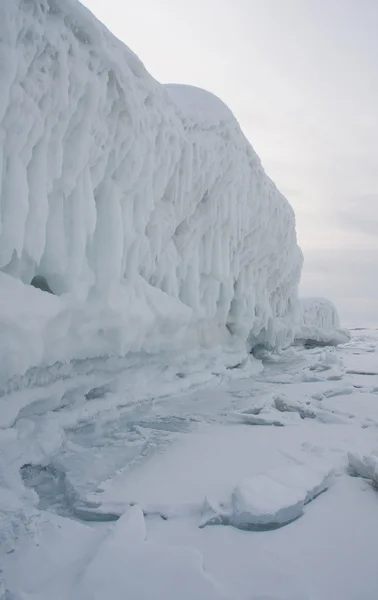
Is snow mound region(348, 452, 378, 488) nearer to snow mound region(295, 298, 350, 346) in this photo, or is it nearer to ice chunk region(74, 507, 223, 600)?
ice chunk region(74, 507, 223, 600)

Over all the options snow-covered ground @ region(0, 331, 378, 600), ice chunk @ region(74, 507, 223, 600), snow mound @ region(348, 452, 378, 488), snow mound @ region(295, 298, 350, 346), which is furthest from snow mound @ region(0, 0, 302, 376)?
snow mound @ region(295, 298, 350, 346)

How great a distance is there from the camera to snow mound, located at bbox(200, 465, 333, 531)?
1.47 meters

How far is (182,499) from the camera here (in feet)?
5.65

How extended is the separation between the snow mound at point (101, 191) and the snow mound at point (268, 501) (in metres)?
1.47

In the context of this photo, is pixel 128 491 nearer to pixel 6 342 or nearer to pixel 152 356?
pixel 6 342

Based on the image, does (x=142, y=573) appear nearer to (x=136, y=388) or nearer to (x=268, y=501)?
(x=268, y=501)

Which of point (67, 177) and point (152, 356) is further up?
point (67, 177)

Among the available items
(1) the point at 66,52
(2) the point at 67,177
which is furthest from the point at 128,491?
(1) the point at 66,52

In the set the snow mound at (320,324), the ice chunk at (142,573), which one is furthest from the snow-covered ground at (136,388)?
the snow mound at (320,324)

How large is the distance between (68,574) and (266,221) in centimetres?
580

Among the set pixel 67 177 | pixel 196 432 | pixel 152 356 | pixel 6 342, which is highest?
pixel 67 177

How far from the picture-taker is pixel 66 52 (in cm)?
253

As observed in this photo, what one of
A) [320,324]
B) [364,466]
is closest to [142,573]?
[364,466]

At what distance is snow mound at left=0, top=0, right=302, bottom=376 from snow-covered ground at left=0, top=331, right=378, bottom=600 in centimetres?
55
